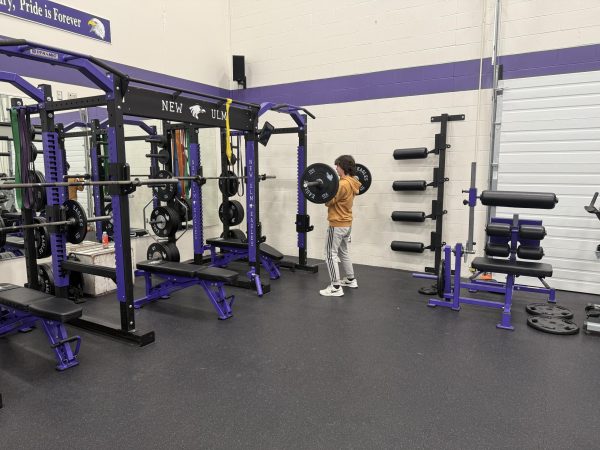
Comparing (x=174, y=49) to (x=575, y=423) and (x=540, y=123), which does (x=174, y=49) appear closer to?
(x=540, y=123)

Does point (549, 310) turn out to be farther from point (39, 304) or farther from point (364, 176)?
point (39, 304)

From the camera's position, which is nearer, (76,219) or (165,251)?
(76,219)

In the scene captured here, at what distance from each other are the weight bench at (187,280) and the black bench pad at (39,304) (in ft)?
3.33

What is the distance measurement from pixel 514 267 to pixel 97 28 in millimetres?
4867

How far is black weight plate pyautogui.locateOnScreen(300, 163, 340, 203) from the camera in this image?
3.81m

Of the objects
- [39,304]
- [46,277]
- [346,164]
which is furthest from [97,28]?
[39,304]

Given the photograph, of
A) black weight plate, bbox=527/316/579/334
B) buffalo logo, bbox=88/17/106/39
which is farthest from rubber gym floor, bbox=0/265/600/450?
buffalo logo, bbox=88/17/106/39

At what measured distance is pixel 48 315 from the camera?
244 cm

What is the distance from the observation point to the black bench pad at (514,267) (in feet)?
10.4

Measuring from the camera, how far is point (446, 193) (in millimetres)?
4715

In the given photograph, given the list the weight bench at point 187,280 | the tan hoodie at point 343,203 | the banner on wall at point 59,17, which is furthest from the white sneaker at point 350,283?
the banner on wall at point 59,17

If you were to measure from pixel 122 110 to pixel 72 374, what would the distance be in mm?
1718

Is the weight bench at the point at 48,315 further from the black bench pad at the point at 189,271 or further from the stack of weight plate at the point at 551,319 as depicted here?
the stack of weight plate at the point at 551,319

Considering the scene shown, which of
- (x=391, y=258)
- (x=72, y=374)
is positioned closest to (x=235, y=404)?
(x=72, y=374)
